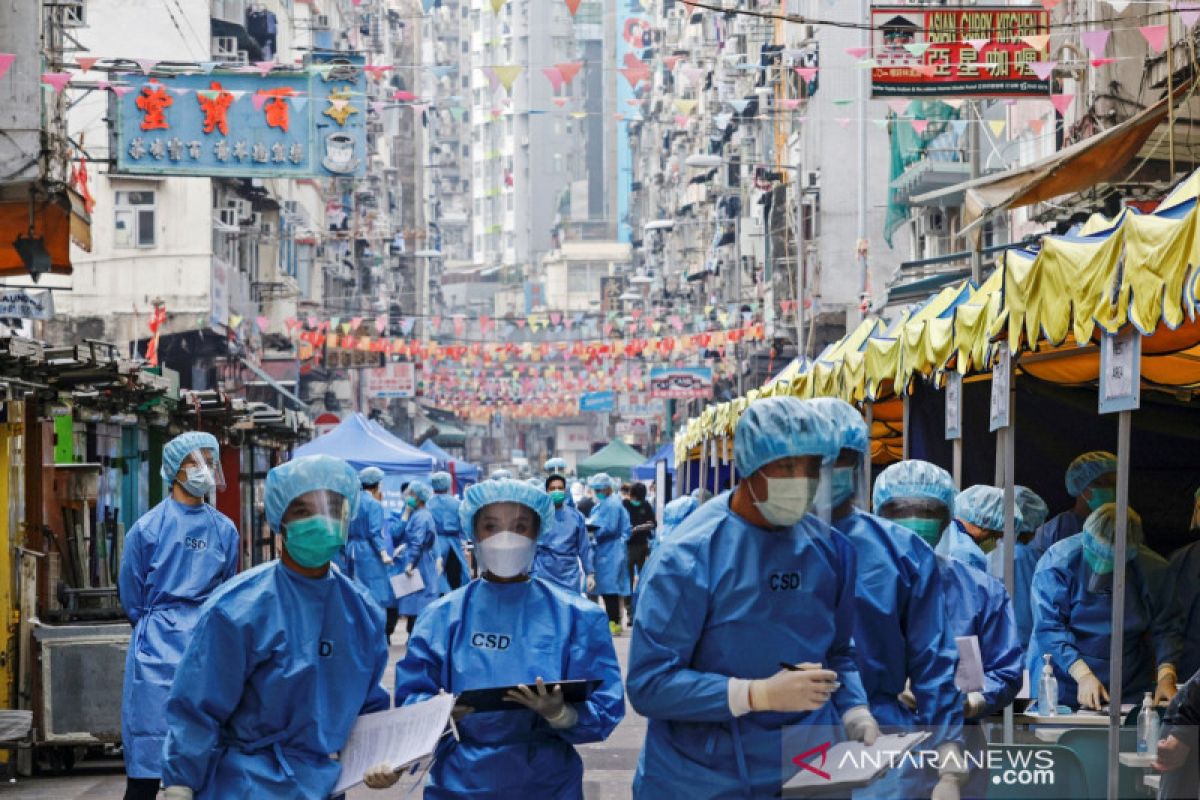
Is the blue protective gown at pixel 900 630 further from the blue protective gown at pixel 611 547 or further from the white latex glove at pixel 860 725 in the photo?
the blue protective gown at pixel 611 547

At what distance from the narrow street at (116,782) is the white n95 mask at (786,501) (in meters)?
7.00

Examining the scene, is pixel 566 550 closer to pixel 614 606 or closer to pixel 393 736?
pixel 614 606

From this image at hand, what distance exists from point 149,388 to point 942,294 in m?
7.05

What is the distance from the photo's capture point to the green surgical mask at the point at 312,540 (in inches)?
238

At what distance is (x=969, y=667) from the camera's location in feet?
22.4

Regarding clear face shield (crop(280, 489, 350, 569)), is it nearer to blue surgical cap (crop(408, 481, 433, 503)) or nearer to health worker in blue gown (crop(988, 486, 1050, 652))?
health worker in blue gown (crop(988, 486, 1050, 652))

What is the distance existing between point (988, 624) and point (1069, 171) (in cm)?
890

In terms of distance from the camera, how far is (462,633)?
6.56 meters

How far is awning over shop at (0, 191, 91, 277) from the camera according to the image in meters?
17.0

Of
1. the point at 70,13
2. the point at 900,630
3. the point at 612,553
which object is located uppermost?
the point at 70,13

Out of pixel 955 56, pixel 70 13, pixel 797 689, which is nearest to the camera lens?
pixel 797 689

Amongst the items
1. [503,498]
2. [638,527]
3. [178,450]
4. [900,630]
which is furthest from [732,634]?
[638,527]

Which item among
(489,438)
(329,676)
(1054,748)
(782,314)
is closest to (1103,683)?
(1054,748)

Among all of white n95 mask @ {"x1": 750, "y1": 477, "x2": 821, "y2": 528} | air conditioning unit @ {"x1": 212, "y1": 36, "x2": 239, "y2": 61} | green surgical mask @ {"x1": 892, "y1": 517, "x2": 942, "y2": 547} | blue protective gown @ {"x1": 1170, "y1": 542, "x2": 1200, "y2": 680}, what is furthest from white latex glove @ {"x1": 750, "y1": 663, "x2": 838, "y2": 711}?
air conditioning unit @ {"x1": 212, "y1": 36, "x2": 239, "y2": 61}
